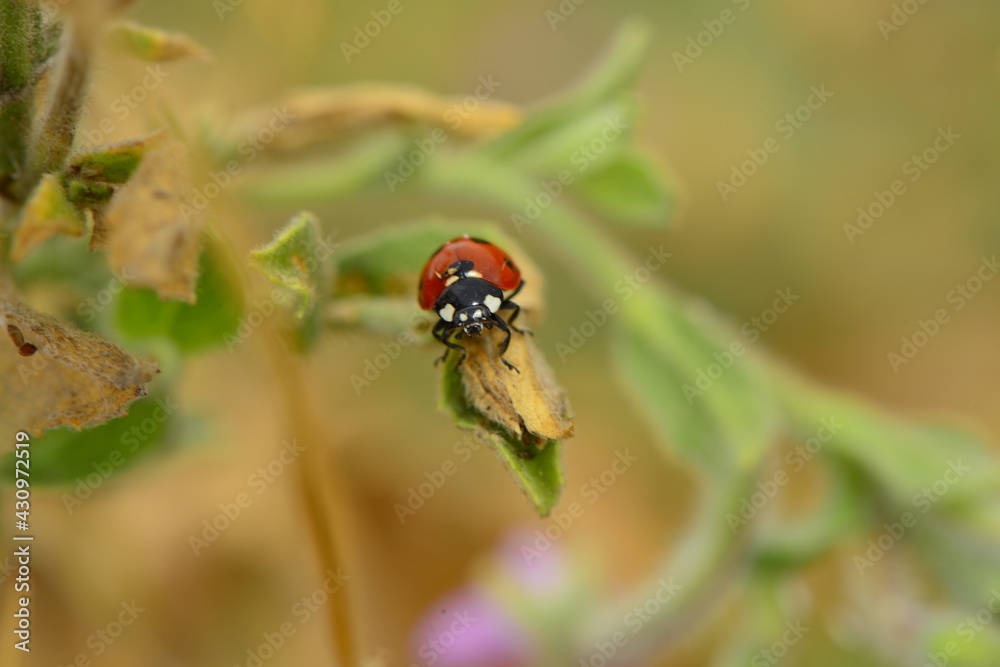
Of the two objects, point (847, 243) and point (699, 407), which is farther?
point (847, 243)

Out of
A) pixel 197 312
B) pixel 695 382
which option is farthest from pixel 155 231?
pixel 695 382

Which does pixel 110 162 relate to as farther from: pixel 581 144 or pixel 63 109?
pixel 581 144

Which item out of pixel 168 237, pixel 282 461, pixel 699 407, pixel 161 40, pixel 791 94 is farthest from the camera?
pixel 791 94

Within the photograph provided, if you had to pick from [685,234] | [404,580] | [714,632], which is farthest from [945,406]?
[404,580]

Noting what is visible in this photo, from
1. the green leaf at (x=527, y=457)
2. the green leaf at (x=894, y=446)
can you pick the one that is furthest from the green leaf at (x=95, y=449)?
the green leaf at (x=894, y=446)

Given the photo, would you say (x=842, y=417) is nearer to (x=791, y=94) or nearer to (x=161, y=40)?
(x=161, y=40)

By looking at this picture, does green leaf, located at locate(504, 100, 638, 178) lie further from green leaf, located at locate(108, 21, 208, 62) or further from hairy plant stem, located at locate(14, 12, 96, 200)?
hairy plant stem, located at locate(14, 12, 96, 200)
